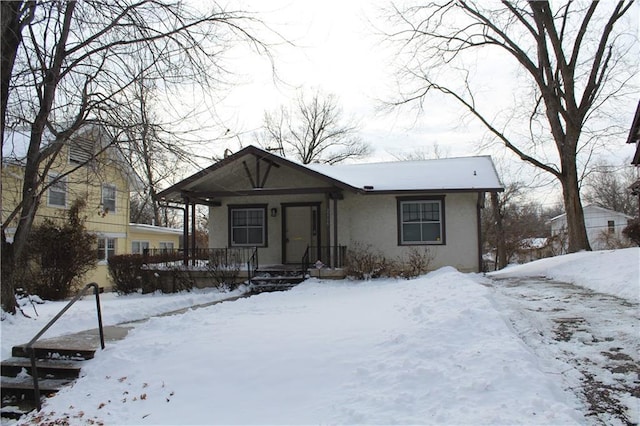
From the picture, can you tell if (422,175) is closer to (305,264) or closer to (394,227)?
(394,227)

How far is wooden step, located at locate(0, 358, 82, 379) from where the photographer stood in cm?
566

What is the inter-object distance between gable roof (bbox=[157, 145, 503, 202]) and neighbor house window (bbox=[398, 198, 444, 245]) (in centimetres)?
67

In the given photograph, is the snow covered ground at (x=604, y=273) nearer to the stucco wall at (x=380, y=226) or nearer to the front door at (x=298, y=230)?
the stucco wall at (x=380, y=226)

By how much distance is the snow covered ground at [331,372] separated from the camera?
3.79 m

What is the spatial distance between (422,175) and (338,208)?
3192mm

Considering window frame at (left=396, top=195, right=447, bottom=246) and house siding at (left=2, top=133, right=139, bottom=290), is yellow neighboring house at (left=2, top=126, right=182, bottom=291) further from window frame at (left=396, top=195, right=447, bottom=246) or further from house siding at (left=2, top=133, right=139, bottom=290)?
window frame at (left=396, top=195, right=447, bottom=246)

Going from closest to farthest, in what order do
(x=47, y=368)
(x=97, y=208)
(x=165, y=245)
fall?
(x=47, y=368) < (x=97, y=208) < (x=165, y=245)

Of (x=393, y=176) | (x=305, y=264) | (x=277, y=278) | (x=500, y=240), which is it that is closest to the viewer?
(x=277, y=278)

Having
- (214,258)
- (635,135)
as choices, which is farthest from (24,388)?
(635,135)

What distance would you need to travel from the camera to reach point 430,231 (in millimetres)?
14914

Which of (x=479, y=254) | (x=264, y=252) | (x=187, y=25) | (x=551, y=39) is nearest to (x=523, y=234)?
(x=551, y=39)

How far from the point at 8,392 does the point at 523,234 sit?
35031 millimetres

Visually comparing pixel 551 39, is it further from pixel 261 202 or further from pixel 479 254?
pixel 261 202

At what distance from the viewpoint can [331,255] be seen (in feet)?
48.9
